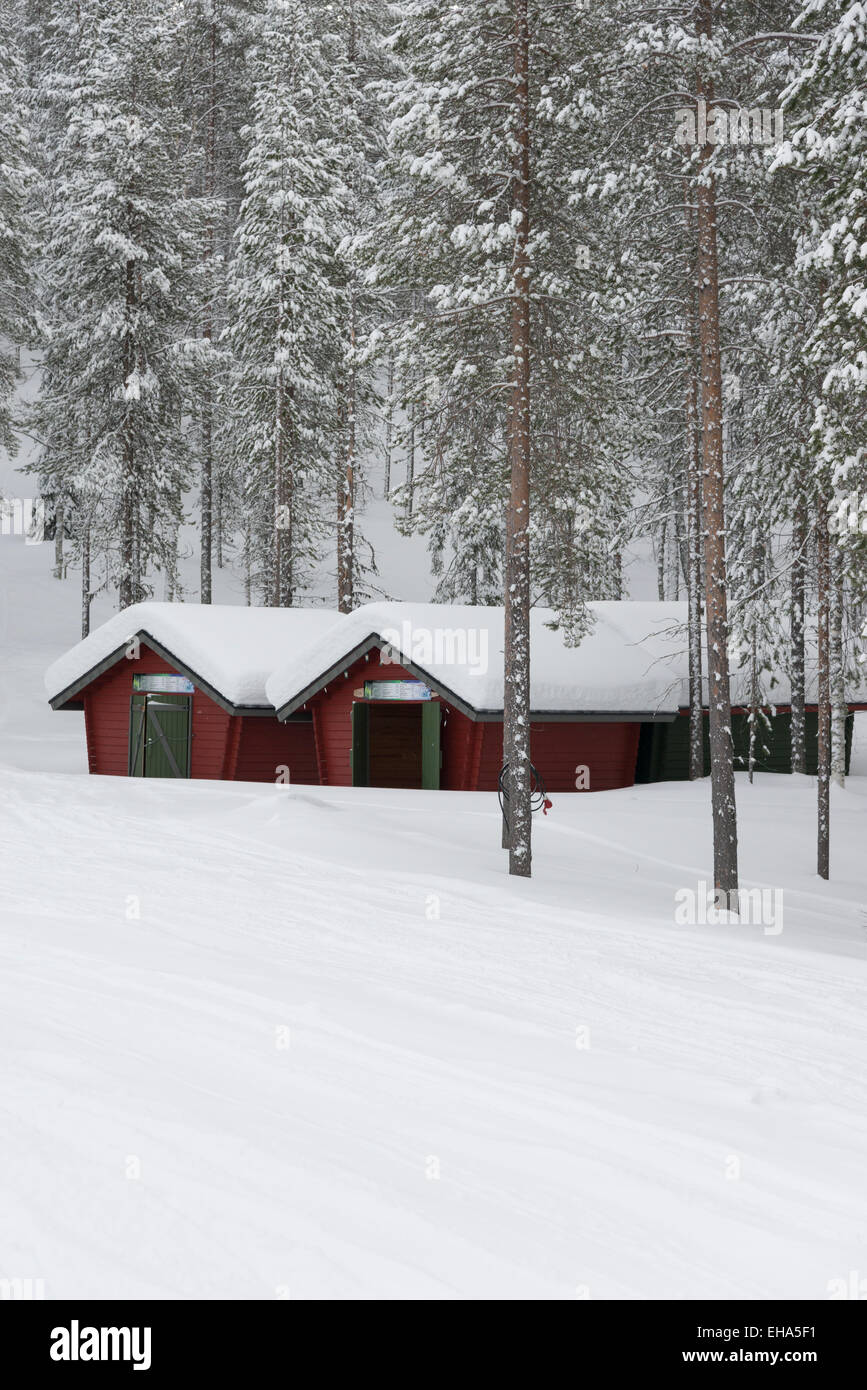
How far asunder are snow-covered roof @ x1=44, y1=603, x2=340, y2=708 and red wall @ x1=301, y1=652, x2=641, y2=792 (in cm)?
144

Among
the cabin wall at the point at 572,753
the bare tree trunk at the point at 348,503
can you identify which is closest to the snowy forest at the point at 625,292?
the cabin wall at the point at 572,753

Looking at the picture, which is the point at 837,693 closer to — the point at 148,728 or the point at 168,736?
the point at 168,736

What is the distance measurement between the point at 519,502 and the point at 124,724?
14.0 meters

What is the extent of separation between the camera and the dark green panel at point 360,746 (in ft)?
76.6

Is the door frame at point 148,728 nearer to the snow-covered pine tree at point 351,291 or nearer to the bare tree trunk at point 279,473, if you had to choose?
the bare tree trunk at point 279,473

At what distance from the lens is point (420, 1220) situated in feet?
15.1

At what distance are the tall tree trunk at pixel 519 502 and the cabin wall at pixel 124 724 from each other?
11.1m

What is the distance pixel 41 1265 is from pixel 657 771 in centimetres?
2212

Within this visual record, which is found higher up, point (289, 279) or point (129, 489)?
point (289, 279)

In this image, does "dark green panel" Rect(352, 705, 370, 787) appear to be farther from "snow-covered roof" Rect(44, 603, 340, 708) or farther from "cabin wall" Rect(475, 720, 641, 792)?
"cabin wall" Rect(475, 720, 641, 792)

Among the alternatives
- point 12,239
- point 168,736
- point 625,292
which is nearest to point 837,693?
point 625,292

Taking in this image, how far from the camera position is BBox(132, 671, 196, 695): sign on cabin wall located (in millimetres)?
24719

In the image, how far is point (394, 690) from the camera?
22.9 m

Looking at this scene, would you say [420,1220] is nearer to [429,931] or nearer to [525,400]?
[429,931]
